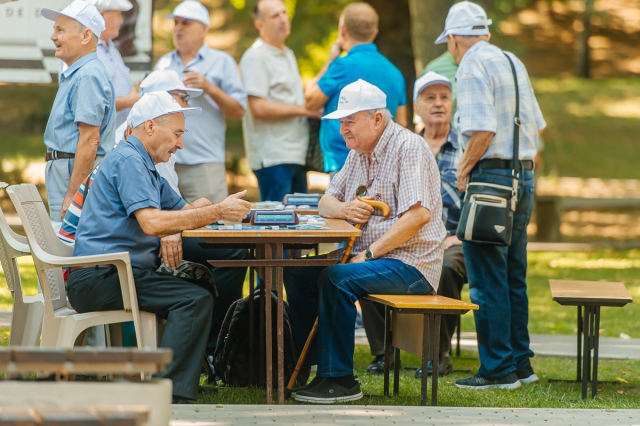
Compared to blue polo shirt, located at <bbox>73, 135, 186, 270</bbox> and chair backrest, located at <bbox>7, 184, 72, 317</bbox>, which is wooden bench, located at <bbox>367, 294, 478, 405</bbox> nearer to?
blue polo shirt, located at <bbox>73, 135, 186, 270</bbox>

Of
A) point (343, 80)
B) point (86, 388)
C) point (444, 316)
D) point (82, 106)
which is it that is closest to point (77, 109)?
point (82, 106)

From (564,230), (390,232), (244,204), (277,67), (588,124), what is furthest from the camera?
(588,124)

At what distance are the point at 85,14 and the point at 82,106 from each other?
513 mm

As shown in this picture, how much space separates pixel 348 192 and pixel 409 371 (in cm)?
125

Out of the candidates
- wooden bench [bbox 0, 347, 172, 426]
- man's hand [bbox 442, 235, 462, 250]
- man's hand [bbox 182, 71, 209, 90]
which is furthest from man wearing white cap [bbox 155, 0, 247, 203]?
wooden bench [bbox 0, 347, 172, 426]

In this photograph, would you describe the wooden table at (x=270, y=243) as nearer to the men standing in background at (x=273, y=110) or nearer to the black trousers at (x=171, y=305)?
the black trousers at (x=171, y=305)

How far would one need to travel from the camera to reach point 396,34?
12203 mm

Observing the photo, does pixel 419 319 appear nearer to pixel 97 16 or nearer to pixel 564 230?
pixel 97 16

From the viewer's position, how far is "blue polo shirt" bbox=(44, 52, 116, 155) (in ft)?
17.4

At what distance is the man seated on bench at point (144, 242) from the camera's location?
4.43 metres

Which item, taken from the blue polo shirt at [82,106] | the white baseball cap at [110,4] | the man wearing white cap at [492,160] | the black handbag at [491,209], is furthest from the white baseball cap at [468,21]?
the white baseball cap at [110,4]

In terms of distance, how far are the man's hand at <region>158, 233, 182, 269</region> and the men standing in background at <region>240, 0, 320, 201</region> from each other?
2.59 metres

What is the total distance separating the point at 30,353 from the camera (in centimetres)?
269

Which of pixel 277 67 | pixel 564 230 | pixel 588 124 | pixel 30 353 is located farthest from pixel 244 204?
pixel 588 124
